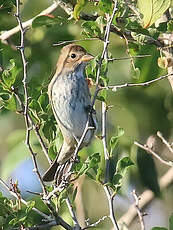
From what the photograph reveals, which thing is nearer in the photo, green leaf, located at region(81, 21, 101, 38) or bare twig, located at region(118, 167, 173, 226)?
green leaf, located at region(81, 21, 101, 38)

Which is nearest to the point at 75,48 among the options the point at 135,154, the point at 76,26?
the point at 76,26

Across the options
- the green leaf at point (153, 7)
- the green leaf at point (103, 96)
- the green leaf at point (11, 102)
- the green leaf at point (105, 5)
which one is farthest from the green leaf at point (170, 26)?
the green leaf at point (11, 102)

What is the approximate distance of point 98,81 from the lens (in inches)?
167

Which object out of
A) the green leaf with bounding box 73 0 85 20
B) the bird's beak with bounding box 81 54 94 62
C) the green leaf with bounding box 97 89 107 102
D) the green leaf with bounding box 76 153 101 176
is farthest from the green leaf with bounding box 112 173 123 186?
the bird's beak with bounding box 81 54 94 62

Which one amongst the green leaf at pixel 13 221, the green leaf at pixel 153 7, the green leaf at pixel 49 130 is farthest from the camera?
the green leaf at pixel 49 130

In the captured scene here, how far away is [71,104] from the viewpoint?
544 cm

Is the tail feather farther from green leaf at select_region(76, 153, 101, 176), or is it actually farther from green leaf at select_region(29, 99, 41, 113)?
green leaf at select_region(76, 153, 101, 176)

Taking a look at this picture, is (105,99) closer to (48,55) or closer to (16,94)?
(16,94)

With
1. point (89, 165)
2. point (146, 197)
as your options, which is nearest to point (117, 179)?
point (89, 165)

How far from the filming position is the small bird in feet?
17.6

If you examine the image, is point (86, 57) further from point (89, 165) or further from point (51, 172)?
point (89, 165)

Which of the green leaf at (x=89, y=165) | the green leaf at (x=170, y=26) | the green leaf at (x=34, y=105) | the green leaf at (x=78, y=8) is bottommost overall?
the green leaf at (x=89, y=165)

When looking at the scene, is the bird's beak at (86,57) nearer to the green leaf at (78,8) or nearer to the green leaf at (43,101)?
the green leaf at (78,8)

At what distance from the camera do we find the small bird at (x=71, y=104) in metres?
5.35
